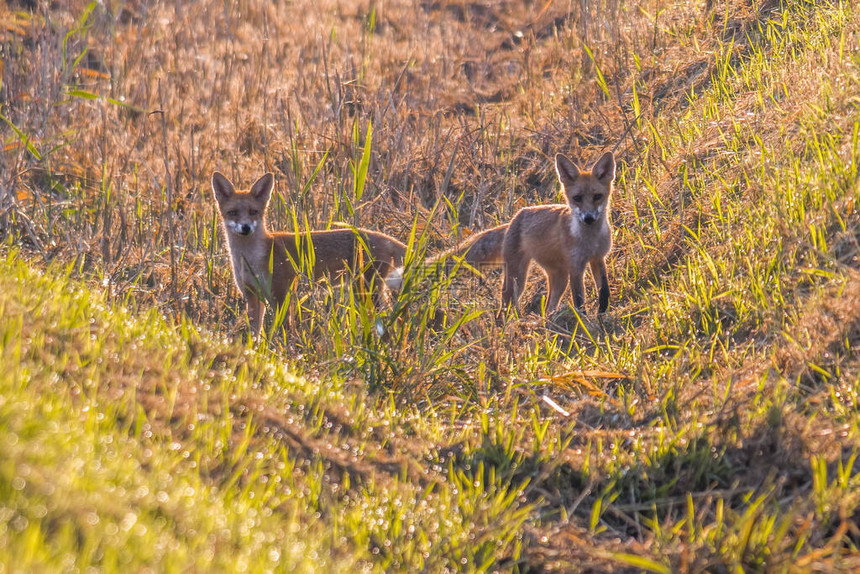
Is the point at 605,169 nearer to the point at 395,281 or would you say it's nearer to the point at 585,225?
the point at 585,225

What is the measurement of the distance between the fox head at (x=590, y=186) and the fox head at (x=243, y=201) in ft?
8.51

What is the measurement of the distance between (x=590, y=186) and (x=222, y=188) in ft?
10.6

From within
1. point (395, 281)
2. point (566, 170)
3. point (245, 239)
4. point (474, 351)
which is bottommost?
point (245, 239)

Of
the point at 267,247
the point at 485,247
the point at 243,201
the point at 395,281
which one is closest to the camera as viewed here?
the point at 395,281

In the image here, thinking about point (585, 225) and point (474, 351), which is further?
point (585, 225)

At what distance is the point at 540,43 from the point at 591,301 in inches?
239

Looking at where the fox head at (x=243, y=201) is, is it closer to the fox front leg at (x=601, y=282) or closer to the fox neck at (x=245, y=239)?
the fox neck at (x=245, y=239)

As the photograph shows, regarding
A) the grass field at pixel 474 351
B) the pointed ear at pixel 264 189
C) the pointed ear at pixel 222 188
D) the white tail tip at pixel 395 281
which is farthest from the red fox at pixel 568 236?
the pointed ear at pixel 222 188

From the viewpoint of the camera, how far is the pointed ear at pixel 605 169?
799 cm

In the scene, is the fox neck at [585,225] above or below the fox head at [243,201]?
above

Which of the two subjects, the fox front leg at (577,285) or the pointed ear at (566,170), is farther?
the pointed ear at (566,170)

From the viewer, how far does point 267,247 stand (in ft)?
26.3

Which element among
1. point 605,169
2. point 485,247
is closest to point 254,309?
point 485,247

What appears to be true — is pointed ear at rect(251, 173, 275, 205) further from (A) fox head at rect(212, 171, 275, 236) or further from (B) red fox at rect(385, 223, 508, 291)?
(B) red fox at rect(385, 223, 508, 291)
